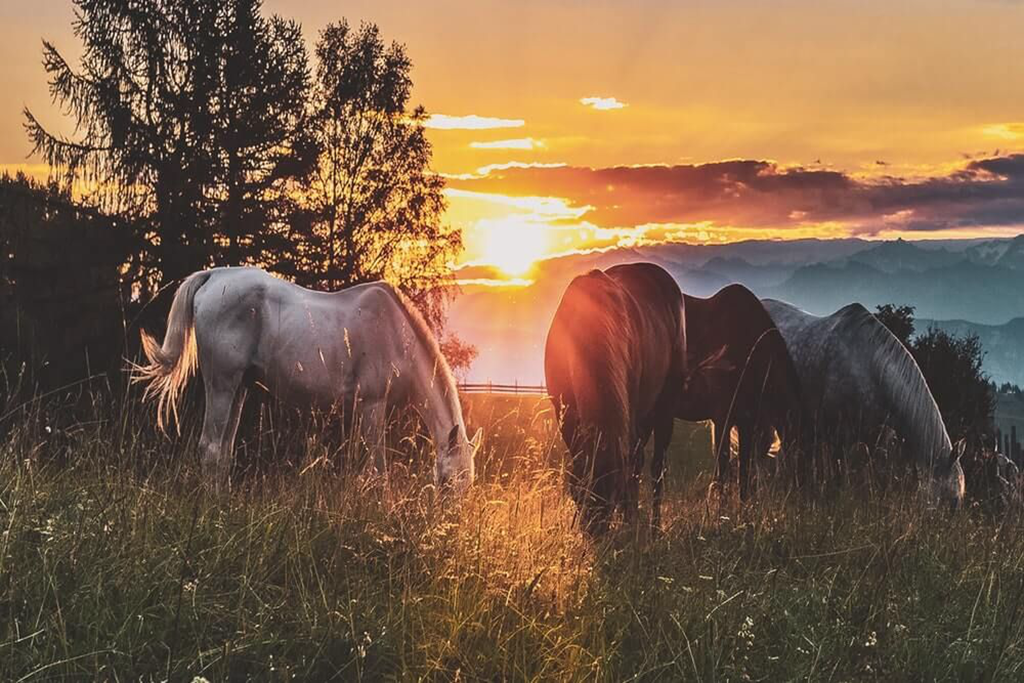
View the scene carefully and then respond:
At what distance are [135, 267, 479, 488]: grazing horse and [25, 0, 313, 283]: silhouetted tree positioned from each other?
331 inches

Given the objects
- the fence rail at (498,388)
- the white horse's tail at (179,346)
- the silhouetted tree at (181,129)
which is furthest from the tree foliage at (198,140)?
the fence rail at (498,388)

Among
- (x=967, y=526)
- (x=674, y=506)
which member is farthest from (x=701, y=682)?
(x=674, y=506)

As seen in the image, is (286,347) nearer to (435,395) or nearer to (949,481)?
(435,395)

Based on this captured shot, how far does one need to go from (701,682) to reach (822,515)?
3253 mm

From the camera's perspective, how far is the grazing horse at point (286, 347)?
362 inches

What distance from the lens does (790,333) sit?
41.1ft

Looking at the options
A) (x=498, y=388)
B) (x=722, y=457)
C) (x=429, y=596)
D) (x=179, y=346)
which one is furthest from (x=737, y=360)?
(x=498, y=388)

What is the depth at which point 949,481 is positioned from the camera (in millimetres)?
9273

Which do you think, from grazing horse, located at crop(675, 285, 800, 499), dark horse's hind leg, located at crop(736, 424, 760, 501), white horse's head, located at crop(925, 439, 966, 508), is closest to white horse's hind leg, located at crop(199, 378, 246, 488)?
grazing horse, located at crop(675, 285, 800, 499)

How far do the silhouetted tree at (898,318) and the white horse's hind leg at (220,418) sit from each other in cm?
2036

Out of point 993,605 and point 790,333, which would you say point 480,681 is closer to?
point 993,605

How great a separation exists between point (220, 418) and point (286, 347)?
929 millimetres

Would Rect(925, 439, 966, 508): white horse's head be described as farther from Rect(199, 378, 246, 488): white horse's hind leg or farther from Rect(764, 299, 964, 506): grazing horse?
Rect(199, 378, 246, 488): white horse's hind leg

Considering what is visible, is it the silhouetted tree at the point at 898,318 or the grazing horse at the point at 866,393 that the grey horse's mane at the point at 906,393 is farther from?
the silhouetted tree at the point at 898,318
